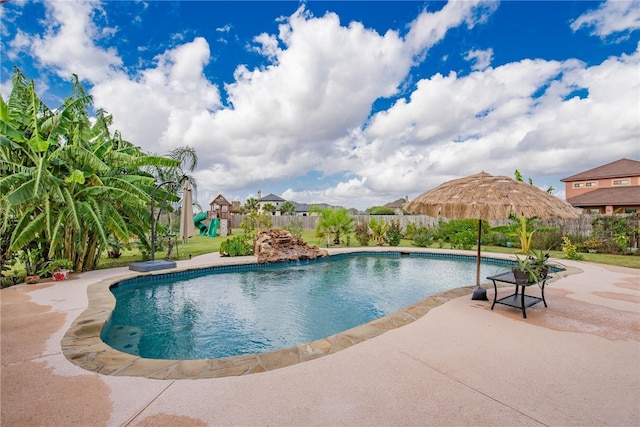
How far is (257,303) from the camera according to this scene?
721cm

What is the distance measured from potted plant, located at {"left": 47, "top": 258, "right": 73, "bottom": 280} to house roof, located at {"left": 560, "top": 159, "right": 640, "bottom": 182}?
39393 mm

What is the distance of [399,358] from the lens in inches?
134

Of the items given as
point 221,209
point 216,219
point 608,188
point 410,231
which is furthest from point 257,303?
point 608,188

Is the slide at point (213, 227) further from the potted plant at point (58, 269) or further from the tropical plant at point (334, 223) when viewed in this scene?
the potted plant at point (58, 269)

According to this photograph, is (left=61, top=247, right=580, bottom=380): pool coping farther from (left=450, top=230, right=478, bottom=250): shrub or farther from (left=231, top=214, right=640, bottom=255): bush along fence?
(left=450, top=230, right=478, bottom=250): shrub

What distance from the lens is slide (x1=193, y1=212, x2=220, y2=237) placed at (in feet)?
82.2

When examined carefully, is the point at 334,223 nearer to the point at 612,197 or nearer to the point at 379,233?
the point at 379,233

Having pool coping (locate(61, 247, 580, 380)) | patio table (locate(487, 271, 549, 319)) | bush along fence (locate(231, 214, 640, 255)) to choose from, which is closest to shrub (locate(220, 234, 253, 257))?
bush along fence (locate(231, 214, 640, 255))

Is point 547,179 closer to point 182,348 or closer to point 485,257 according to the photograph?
point 485,257

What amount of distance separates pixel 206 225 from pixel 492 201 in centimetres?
2523

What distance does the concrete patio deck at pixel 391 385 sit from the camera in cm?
235

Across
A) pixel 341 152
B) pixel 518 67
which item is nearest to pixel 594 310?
pixel 518 67

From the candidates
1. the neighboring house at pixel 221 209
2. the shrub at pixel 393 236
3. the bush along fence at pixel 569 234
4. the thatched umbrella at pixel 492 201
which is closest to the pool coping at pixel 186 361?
the thatched umbrella at pixel 492 201

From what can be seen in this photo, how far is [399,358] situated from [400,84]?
48.6ft
